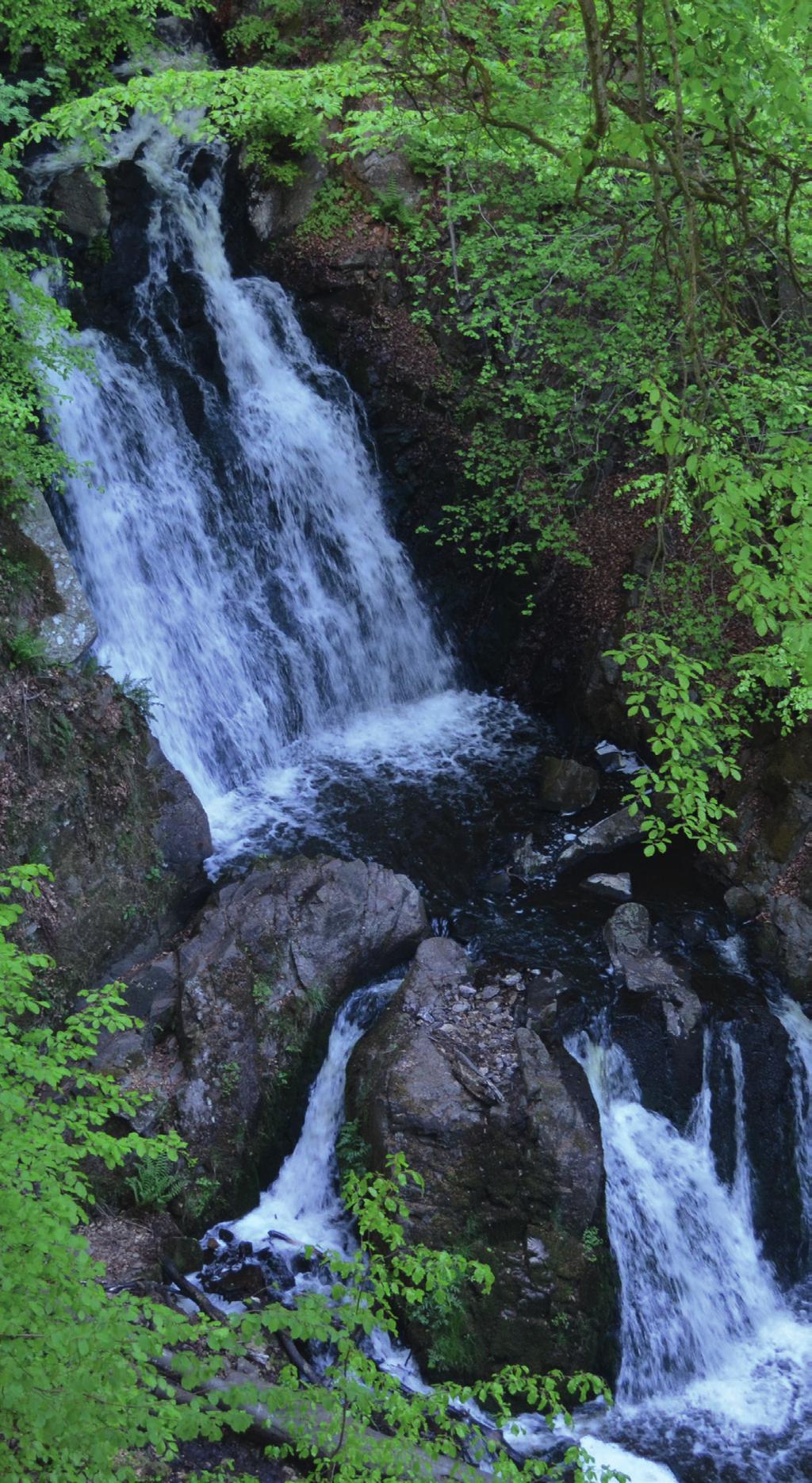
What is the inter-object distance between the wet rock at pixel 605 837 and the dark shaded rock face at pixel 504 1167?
2.66 m

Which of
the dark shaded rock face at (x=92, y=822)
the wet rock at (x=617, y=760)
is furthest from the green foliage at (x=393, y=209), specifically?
the dark shaded rock face at (x=92, y=822)

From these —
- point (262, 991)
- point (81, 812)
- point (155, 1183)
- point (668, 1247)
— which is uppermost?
point (81, 812)

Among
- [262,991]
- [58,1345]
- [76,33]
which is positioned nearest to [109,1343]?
[58,1345]

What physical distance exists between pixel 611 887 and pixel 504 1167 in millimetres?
3086

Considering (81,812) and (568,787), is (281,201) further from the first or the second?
(81,812)

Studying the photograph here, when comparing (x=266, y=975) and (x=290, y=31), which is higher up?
(x=290, y=31)

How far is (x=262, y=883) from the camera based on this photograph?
8102 mm

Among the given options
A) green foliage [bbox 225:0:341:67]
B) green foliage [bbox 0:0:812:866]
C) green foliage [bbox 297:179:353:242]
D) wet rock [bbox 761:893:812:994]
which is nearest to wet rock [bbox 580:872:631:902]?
green foliage [bbox 0:0:812:866]

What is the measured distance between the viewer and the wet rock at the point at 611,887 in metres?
9.09

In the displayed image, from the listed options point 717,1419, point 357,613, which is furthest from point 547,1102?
point 357,613

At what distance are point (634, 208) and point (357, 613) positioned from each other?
16.0ft

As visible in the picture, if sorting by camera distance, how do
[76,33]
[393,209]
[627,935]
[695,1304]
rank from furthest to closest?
[393,209]
[76,33]
[627,935]
[695,1304]

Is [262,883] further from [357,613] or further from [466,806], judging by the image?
[357,613]

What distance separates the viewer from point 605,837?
9805 mm
